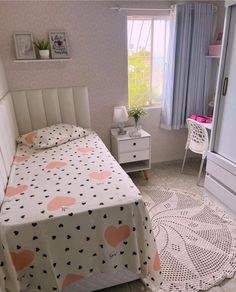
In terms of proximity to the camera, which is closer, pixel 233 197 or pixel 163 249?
pixel 163 249

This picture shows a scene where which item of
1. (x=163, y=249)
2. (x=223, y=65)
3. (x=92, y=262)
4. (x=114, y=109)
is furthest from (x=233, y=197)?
(x=114, y=109)

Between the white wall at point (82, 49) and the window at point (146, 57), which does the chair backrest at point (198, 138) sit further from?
the white wall at point (82, 49)

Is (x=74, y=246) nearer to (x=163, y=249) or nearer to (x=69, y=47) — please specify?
(x=163, y=249)

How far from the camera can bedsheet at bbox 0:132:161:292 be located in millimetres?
1260

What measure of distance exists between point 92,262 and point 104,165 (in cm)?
74

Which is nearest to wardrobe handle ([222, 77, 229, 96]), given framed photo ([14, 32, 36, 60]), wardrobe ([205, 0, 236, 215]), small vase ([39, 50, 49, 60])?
wardrobe ([205, 0, 236, 215])

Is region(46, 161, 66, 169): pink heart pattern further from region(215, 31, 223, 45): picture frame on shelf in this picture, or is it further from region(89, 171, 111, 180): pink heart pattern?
region(215, 31, 223, 45): picture frame on shelf

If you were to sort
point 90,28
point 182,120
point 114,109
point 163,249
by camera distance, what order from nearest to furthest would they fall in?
point 163,249 → point 90,28 → point 114,109 → point 182,120

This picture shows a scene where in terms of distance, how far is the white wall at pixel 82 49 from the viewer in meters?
2.44

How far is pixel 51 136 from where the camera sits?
2.44 m

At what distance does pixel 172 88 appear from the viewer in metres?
2.96

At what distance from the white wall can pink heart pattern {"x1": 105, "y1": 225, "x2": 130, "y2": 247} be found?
1819 mm

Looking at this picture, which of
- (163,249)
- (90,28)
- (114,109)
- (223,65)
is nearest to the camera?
(163,249)

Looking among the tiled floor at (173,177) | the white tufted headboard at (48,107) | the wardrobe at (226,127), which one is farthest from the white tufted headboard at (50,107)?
the wardrobe at (226,127)
